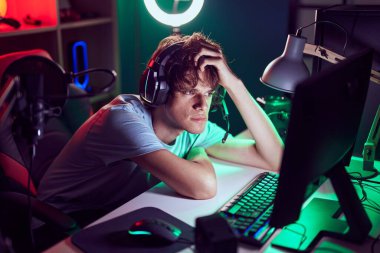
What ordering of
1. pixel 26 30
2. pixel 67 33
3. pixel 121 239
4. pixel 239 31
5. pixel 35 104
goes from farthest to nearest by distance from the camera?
pixel 67 33 → pixel 239 31 → pixel 26 30 → pixel 121 239 → pixel 35 104

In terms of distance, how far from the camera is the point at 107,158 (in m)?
1.41

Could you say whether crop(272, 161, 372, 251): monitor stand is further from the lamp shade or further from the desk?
the lamp shade

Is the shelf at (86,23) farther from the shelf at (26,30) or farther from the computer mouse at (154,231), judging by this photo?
the computer mouse at (154,231)

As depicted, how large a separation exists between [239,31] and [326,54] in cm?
124

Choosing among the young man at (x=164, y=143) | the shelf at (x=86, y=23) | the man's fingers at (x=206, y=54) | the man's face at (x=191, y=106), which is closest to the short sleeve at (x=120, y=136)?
the young man at (x=164, y=143)

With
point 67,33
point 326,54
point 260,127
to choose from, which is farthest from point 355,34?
point 67,33

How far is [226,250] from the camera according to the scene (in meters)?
0.92

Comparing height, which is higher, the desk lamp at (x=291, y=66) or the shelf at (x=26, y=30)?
the desk lamp at (x=291, y=66)

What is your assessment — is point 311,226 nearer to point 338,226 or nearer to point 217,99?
point 338,226

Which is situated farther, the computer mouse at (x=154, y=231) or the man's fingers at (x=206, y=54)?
the man's fingers at (x=206, y=54)

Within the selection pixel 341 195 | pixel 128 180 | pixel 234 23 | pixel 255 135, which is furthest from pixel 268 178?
pixel 234 23

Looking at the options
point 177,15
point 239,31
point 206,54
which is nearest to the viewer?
point 206,54

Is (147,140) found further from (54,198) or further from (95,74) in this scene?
(95,74)

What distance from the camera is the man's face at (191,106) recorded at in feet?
4.80
